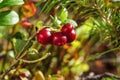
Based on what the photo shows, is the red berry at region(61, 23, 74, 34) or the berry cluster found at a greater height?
the red berry at region(61, 23, 74, 34)

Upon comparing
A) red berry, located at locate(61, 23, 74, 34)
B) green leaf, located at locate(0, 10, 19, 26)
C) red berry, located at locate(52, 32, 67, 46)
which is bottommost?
red berry, located at locate(52, 32, 67, 46)

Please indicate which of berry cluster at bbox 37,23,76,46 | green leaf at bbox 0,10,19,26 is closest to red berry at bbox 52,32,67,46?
berry cluster at bbox 37,23,76,46

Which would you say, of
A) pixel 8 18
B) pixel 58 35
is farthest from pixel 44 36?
pixel 8 18

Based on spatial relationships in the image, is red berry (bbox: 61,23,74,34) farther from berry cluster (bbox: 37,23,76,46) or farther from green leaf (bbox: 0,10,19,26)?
green leaf (bbox: 0,10,19,26)

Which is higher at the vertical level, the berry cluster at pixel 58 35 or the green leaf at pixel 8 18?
the green leaf at pixel 8 18

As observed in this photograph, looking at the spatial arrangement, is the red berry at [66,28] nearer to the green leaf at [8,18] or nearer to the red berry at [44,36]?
the red berry at [44,36]

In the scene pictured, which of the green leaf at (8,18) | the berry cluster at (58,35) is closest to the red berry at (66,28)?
the berry cluster at (58,35)

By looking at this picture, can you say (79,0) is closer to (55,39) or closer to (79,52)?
(55,39)
